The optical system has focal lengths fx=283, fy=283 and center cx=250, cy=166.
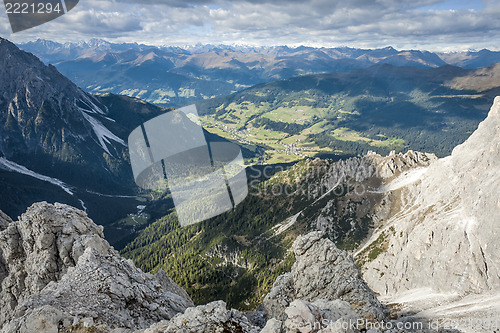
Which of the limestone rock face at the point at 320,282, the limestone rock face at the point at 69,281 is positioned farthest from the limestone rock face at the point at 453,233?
the limestone rock face at the point at 69,281

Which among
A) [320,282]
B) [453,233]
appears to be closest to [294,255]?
[453,233]

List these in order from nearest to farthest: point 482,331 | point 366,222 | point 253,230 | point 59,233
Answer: point 59,233
point 482,331
point 366,222
point 253,230

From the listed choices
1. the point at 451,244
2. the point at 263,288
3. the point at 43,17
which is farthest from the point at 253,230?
the point at 43,17

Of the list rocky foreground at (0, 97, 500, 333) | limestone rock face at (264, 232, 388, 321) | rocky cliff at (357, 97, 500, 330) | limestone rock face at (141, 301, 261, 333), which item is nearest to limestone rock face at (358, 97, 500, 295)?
rocky cliff at (357, 97, 500, 330)

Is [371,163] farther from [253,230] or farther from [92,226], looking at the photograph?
[92,226]

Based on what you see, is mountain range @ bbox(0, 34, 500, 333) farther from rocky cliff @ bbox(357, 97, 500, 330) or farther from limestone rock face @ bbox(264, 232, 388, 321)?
rocky cliff @ bbox(357, 97, 500, 330)
